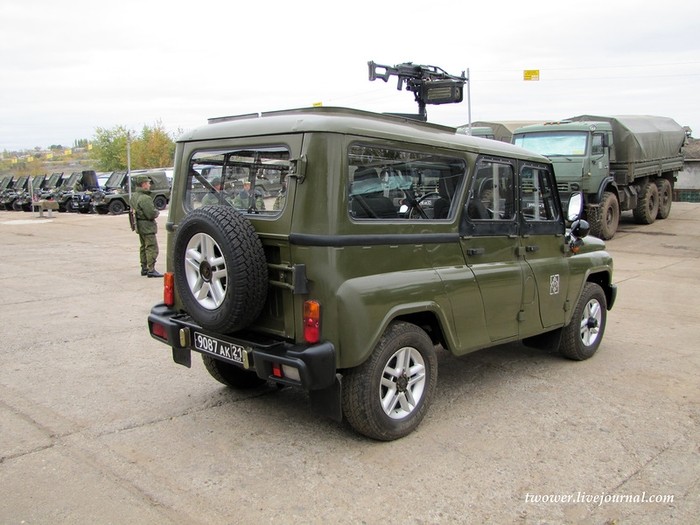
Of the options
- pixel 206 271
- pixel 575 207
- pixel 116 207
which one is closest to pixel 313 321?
pixel 206 271

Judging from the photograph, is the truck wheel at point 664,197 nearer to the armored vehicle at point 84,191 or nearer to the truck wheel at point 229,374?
the truck wheel at point 229,374

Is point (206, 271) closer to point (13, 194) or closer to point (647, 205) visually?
point (647, 205)

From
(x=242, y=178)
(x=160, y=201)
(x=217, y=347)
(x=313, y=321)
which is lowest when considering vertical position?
(x=217, y=347)

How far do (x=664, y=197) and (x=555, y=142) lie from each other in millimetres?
5995

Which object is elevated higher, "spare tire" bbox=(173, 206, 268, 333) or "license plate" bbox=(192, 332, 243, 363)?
"spare tire" bbox=(173, 206, 268, 333)

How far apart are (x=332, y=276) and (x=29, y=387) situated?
2932mm

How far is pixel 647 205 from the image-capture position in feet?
57.8

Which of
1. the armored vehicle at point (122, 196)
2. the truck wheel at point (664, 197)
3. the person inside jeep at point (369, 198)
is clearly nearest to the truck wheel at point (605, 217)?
the truck wheel at point (664, 197)

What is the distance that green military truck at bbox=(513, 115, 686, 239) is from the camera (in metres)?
14.7

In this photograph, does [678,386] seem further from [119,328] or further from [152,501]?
[119,328]

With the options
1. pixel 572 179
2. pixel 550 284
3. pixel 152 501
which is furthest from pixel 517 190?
pixel 572 179

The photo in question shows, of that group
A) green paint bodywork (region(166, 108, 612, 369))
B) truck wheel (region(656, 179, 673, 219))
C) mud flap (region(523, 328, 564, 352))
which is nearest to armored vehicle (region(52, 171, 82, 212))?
truck wheel (region(656, 179, 673, 219))

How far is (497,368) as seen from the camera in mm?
5566

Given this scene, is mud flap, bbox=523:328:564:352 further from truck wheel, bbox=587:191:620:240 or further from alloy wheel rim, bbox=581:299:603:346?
truck wheel, bbox=587:191:620:240
